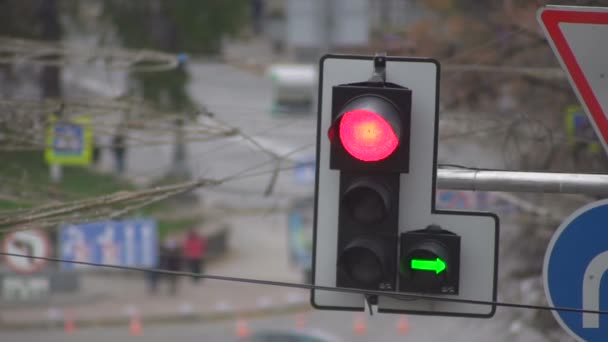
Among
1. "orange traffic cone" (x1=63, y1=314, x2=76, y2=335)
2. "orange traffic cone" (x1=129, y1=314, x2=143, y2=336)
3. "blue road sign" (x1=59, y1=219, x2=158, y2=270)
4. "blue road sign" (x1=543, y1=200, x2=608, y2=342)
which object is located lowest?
"orange traffic cone" (x1=63, y1=314, x2=76, y2=335)

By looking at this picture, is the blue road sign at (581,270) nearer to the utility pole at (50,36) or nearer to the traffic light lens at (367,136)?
the traffic light lens at (367,136)

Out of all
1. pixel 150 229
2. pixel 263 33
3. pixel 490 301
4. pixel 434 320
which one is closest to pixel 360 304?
pixel 490 301

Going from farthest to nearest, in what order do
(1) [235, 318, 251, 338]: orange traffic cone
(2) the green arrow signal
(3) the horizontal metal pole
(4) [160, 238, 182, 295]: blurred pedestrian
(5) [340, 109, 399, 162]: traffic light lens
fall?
(4) [160, 238, 182, 295]: blurred pedestrian → (1) [235, 318, 251, 338]: orange traffic cone → (3) the horizontal metal pole → (2) the green arrow signal → (5) [340, 109, 399, 162]: traffic light lens

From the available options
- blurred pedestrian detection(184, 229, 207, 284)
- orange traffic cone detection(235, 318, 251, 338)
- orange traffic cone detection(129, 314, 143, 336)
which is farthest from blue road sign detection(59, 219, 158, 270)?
orange traffic cone detection(235, 318, 251, 338)

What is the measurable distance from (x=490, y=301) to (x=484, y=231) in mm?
302

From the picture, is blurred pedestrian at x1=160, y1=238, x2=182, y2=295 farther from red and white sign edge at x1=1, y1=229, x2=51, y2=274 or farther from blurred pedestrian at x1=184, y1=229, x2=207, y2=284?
red and white sign edge at x1=1, y1=229, x2=51, y2=274

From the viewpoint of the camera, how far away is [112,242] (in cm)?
1981

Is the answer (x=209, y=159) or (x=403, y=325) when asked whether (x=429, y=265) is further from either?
(x=403, y=325)

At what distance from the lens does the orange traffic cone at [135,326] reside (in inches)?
850

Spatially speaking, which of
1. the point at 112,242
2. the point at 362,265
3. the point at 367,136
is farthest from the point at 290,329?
the point at 367,136

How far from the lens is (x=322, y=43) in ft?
52.0

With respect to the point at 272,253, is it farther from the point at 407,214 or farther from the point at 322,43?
the point at 407,214

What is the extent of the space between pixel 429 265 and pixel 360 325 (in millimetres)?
17344

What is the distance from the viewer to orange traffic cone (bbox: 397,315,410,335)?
21891 millimetres
